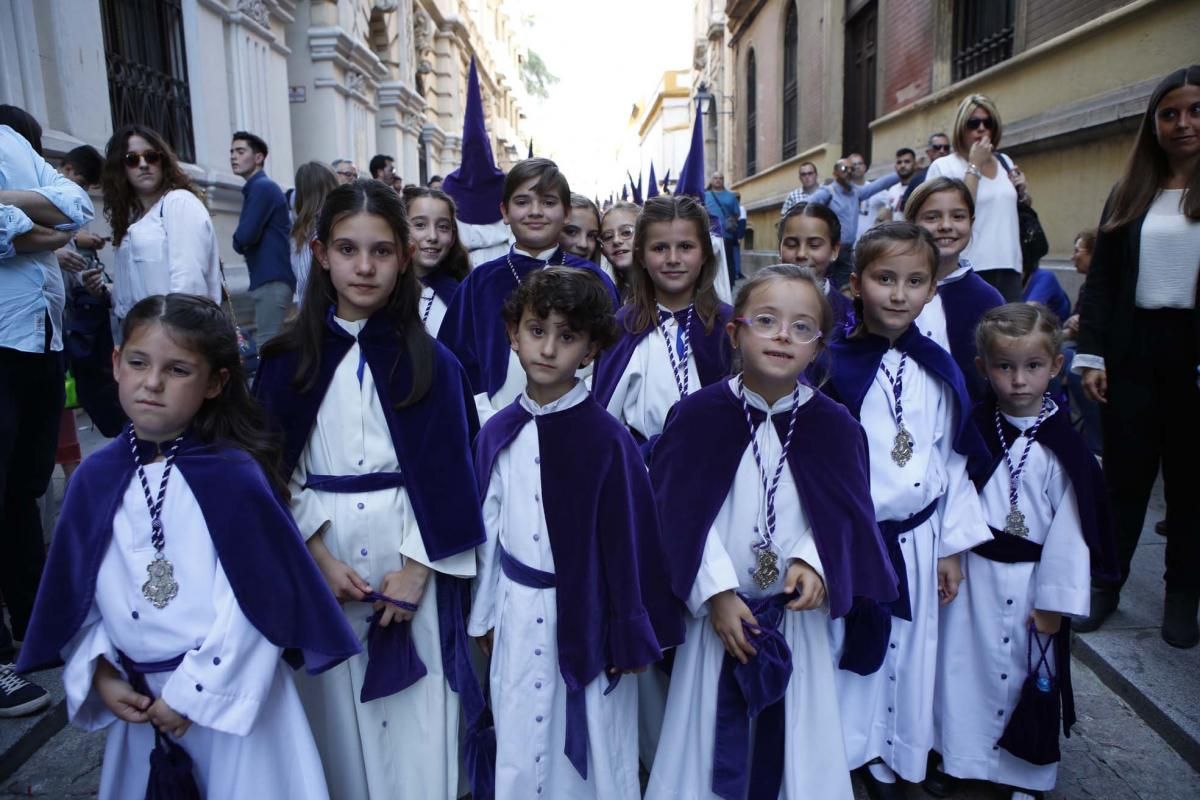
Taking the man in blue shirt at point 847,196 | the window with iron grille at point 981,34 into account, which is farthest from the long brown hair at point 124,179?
the window with iron grille at point 981,34

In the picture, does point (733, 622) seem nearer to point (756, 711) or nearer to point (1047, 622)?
point (756, 711)

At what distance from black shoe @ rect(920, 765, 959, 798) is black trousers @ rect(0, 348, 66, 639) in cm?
333

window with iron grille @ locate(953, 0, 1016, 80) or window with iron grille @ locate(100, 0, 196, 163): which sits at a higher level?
window with iron grille @ locate(953, 0, 1016, 80)

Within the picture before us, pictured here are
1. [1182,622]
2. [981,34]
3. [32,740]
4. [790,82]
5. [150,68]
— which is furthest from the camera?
[790,82]

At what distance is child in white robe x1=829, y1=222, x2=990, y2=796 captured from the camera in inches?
99.7

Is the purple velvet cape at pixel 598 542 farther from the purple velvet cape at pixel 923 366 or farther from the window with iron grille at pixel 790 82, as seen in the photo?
the window with iron grille at pixel 790 82

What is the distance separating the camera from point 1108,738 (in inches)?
113

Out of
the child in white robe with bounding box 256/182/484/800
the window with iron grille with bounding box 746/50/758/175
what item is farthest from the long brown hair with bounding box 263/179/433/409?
the window with iron grille with bounding box 746/50/758/175

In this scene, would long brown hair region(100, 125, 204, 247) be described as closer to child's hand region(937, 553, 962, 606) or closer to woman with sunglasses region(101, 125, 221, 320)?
woman with sunglasses region(101, 125, 221, 320)

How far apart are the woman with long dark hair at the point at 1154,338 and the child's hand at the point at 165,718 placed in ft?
11.1

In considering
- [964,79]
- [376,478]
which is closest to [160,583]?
[376,478]

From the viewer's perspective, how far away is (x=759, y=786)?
2254mm

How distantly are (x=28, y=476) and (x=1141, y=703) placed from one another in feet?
14.0

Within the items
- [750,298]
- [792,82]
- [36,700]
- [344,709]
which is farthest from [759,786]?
[792,82]
